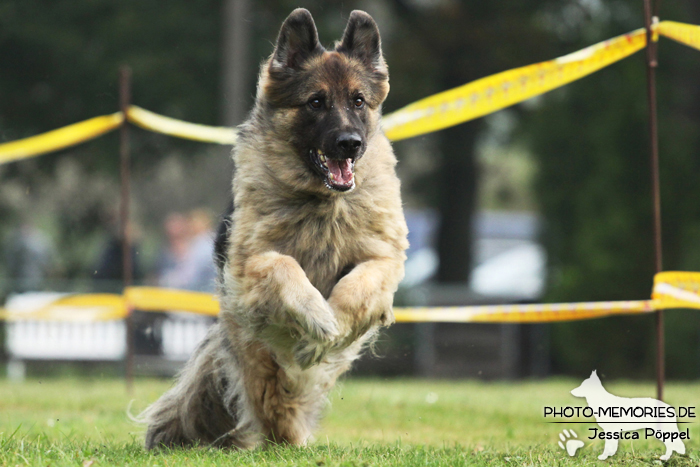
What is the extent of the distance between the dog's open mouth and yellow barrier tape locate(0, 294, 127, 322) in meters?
4.31

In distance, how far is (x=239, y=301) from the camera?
15.1ft

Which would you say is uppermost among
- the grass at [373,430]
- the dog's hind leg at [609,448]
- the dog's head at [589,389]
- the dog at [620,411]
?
the dog's head at [589,389]

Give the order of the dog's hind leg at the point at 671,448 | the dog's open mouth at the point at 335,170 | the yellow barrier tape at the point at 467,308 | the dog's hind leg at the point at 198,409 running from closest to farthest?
1. the dog's hind leg at the point at 671,448
2. the dog's open mouth at the point at 335,170
3. the dog's hind leg at the point at 198,409
4. the yellow barrier tape at the point at 467,308

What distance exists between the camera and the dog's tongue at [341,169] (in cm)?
461

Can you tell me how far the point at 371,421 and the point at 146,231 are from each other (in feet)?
63.0

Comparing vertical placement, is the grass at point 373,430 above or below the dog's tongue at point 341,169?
below

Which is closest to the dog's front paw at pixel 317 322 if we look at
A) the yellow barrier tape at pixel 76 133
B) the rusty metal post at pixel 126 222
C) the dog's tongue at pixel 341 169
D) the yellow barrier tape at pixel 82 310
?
the dog's tongue at pixel 341 169

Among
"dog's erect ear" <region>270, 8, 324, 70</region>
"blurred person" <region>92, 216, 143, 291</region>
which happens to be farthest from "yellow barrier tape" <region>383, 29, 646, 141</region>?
"blurred person" <region>92, 216, 143, 291</region>

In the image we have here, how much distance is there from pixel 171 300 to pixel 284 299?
382 cm

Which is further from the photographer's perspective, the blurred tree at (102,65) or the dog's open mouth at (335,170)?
the blurred tree at (102,65)

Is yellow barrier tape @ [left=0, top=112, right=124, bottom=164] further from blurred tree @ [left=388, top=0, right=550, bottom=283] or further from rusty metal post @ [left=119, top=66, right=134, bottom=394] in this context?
blurred tree @ [left=388, top=0, right=550, bottom=283]

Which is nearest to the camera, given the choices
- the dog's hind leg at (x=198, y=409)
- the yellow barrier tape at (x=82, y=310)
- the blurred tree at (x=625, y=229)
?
the dog's hind leg at (x=198, y=409)

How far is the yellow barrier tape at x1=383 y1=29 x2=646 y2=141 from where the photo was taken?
5.78 meters

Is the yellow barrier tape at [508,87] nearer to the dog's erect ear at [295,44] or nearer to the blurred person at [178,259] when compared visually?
the dog's erect ear at [295,44]
